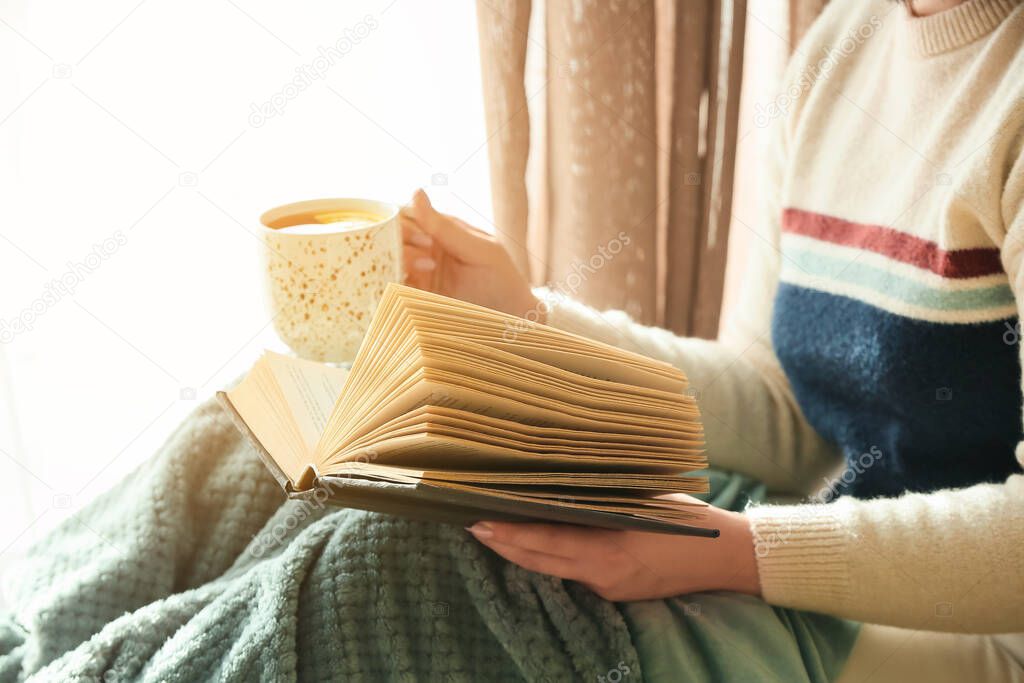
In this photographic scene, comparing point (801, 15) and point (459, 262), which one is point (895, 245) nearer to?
point (459, 262)

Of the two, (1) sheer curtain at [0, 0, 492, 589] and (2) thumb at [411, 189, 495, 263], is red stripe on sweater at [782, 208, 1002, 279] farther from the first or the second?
(1) sheer curtain at [0, 0, 492, 589]

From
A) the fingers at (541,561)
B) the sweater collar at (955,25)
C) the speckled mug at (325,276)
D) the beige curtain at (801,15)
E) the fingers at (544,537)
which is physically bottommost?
the fingers at (541,561)

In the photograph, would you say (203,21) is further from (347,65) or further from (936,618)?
(936,618)

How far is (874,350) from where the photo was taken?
825mm

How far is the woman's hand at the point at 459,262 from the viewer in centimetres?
85

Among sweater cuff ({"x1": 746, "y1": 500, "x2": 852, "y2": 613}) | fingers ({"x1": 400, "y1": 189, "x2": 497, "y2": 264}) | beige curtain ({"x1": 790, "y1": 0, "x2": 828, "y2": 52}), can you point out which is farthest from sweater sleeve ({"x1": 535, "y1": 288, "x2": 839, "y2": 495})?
beige curtain ({"x1": 790, "y1": 0, "x2": 828, "y2": 52})

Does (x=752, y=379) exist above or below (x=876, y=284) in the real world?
below

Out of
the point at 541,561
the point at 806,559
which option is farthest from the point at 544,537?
the point at 806,559

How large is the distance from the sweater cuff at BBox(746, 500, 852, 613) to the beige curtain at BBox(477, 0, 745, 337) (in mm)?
626

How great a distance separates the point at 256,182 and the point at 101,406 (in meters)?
0.38

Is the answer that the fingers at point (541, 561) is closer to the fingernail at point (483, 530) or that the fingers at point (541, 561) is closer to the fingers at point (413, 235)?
the fingernail at point (483, 530)

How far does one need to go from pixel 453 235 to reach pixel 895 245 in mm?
411

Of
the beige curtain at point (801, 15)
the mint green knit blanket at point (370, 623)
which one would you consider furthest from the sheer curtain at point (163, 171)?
the beige curtain at point (801, 15)

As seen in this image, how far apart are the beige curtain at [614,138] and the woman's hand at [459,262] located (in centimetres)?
36
